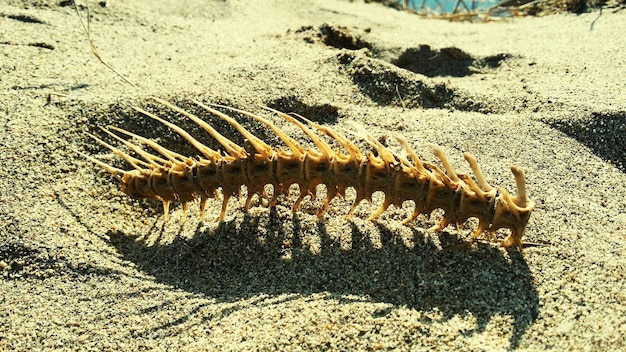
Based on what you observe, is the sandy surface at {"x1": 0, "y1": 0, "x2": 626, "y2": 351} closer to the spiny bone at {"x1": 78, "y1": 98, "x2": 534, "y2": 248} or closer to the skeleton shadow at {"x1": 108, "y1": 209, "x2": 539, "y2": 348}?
the skeleton shadow at {"x1": 108, "y1": 209, "x2": 539, "y2": 348}

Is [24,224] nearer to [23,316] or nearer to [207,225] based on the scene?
[23,316]

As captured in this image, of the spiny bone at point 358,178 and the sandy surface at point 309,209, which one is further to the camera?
the spiny bone at point 358,178

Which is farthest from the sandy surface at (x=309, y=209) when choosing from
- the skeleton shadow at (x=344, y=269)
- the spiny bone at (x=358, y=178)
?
the spiny bone at (x=358, y=178)

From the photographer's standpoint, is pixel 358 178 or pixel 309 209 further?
pixel 309 209

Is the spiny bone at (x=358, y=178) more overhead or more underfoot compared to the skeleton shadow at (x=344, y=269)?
more overhead

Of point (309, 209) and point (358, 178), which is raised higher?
Answer: point (358, 178)

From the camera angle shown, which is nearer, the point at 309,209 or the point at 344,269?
the point at 344,269

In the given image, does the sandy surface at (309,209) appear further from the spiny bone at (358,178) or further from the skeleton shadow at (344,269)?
the spiny bone at (358,178)

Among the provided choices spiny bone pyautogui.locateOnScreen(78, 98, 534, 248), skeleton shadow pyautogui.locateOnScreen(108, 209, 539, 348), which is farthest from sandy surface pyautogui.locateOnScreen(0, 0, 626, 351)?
spiny bone pyautogui.locateOnScreen(78, 98, 534, 248)

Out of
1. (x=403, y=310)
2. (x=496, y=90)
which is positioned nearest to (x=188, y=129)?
(x=403, y=310)
